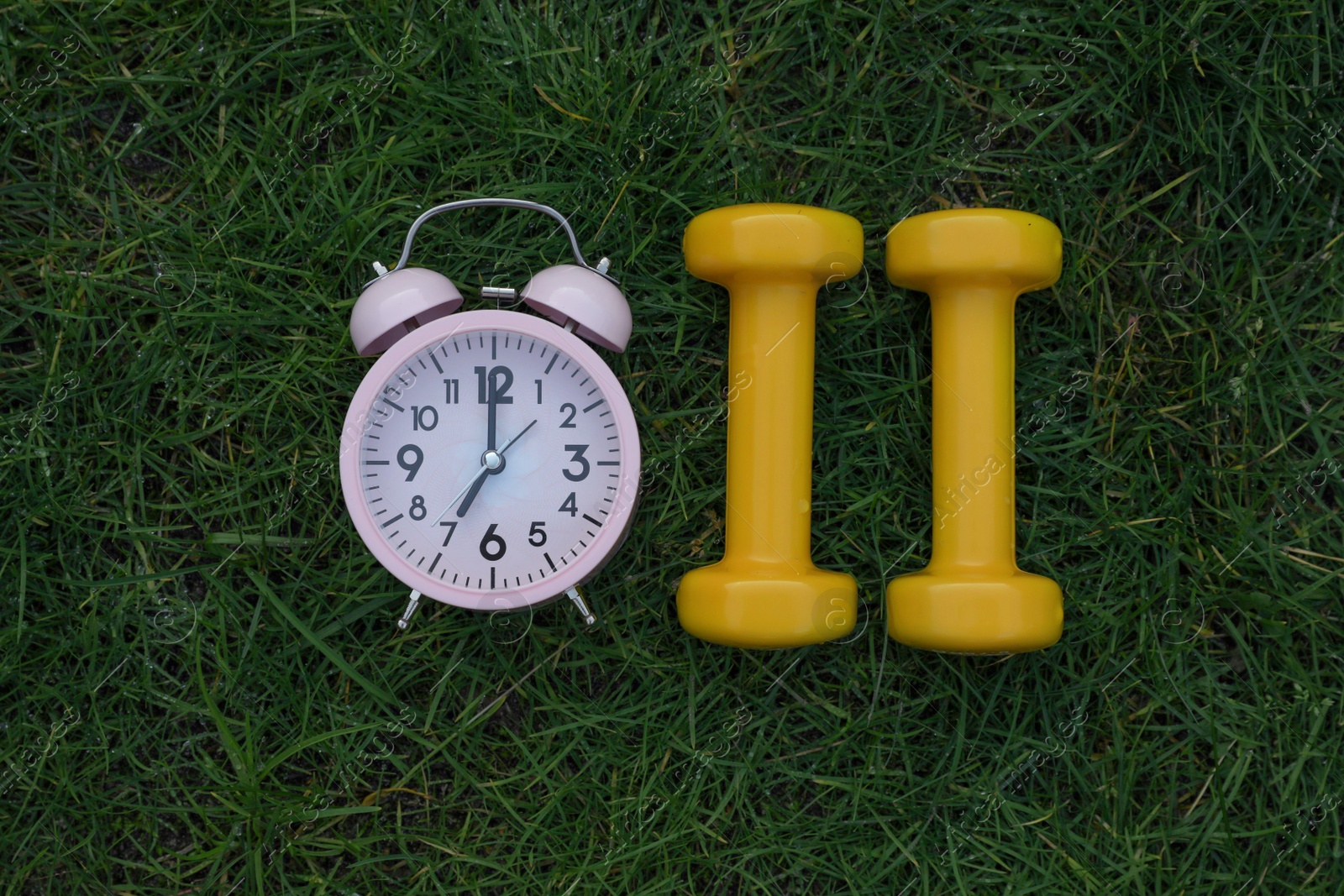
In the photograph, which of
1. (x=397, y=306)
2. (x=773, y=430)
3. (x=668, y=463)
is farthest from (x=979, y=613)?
(x=397, y=306)

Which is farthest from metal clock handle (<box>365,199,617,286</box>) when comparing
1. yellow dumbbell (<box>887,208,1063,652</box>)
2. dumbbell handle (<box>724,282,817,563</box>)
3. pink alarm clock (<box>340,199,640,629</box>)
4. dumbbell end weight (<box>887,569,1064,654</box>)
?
dumbbell end weight (<box>887,569,1064,654</box>)

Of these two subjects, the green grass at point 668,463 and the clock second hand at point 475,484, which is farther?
the green grass at point 668,463

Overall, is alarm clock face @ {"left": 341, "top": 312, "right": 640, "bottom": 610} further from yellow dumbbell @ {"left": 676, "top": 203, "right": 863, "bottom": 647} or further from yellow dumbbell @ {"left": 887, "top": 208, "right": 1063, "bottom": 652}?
yellow dumbbell @ {"left": 887, "top": 208, "right": 1063, "bottom": 652}

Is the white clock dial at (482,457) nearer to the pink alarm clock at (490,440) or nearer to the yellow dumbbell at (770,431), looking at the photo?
the pink alarm clock at (490,440)

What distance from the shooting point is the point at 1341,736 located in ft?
5.60

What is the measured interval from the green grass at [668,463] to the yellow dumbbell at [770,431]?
168 mm

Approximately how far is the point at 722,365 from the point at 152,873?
1.38 meters

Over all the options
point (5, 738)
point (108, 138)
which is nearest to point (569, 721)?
point (5, 738)

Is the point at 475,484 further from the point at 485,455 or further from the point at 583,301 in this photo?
the point at 583,301

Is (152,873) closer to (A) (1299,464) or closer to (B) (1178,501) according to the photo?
(B) (1178,501)

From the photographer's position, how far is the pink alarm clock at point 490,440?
1552 millimetres

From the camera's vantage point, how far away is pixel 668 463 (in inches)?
66.8

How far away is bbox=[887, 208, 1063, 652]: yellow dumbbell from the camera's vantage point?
1.48m

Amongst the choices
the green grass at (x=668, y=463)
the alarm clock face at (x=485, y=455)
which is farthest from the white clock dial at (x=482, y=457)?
the green grass at (x=668, y=463)
